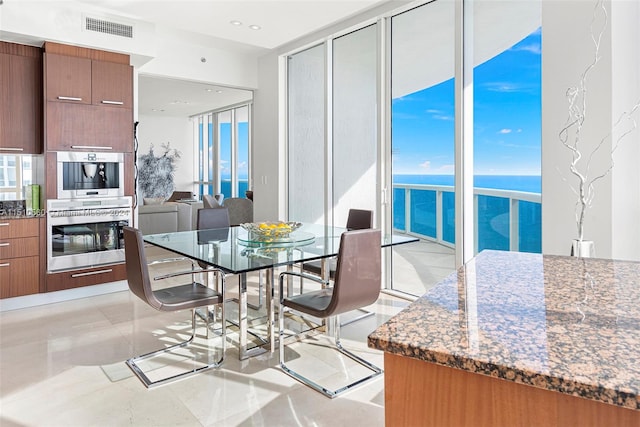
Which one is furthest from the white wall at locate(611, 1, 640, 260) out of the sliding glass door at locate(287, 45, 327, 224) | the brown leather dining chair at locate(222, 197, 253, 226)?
the brown leather dining chair at locate(222, 197, 253, 226)

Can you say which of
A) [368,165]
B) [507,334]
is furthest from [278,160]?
[507,334]

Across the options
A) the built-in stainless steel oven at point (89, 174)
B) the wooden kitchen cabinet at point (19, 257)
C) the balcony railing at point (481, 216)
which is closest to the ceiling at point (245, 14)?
the built-in stainless steel oven at point (89, 174)

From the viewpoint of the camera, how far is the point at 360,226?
13.1 feet

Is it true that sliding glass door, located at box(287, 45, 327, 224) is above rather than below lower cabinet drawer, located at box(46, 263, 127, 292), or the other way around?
above

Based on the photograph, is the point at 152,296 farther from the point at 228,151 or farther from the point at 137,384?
the point at 228,151

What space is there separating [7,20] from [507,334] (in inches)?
185

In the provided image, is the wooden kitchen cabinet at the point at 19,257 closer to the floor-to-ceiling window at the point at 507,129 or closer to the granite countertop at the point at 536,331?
the floor-to-ceiling window at the point at 507,129

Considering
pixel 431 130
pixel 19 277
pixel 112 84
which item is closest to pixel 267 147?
pixel 112 84

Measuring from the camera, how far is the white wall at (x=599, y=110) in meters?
2.66

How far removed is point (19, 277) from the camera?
407cm

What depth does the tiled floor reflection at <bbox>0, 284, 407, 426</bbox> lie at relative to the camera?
2.20 metres

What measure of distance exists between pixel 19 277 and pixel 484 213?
4.28m

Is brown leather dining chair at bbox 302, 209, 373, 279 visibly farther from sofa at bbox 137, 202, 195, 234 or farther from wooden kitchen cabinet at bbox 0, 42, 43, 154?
sofa at bbox 137, 202, 195, 234

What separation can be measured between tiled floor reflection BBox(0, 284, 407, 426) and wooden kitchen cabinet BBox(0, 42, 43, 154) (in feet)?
5.77
